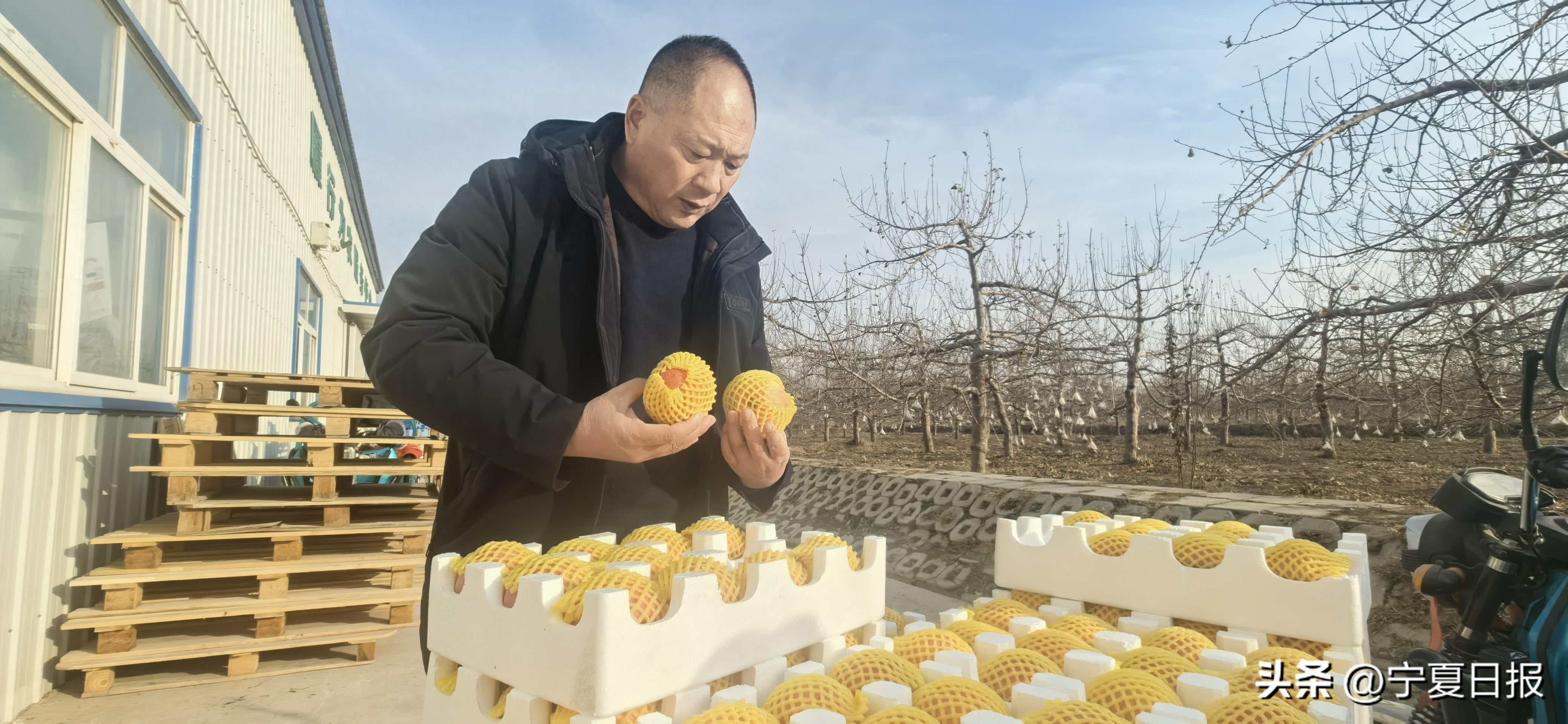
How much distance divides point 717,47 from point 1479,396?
7802 millimetres

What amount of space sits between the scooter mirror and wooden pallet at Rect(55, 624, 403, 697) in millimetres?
5301

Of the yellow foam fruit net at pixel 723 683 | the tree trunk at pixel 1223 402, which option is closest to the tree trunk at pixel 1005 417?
the tree trunk at pixel 1223 402

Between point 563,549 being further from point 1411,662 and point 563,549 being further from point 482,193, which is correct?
point 1411,662

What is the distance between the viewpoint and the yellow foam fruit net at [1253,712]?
2.80 ft

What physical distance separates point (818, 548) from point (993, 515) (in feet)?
19.8

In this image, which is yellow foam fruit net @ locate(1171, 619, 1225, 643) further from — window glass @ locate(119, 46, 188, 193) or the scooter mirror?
window glass @ locate(119, 46, 188, 193)

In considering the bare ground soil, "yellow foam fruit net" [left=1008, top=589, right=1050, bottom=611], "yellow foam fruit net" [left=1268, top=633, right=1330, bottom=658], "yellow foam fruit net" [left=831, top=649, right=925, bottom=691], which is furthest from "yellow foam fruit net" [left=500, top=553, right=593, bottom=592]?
the bare ground soil

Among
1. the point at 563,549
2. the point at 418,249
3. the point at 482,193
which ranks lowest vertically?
the point at 563,549

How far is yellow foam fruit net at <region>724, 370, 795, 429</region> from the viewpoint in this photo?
5.47 ft

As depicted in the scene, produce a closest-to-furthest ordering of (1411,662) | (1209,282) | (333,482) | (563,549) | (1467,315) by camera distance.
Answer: (563,549)
(1411,662)
(333,482)
(1467,315)
(1209,282)

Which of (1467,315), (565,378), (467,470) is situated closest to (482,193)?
(565,378)

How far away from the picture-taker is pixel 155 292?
5176 mm

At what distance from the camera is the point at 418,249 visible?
157 centimetres

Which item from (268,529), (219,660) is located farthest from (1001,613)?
(219,660)
